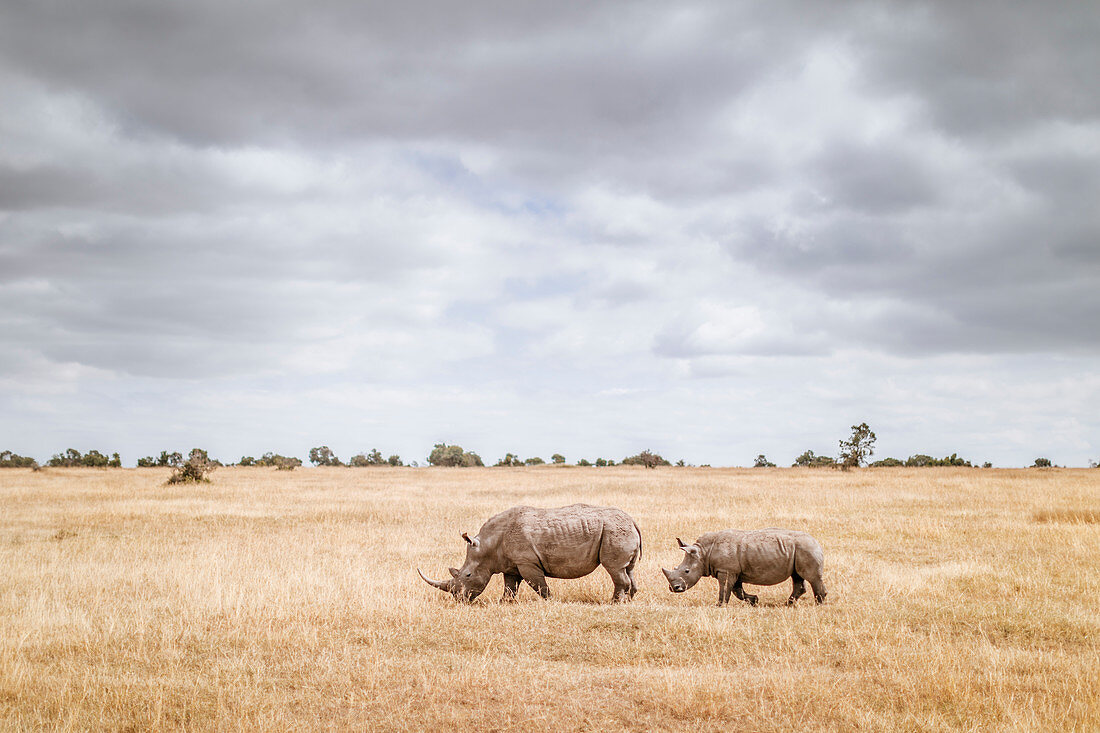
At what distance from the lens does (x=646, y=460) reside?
78.9 meters

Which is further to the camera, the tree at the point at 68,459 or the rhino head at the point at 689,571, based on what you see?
the tree at the point at 68,459

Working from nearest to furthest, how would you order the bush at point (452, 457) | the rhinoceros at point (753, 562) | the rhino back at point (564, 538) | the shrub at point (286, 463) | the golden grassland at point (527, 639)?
1. the golden grassland at point (527, 639)
2. the rhinoceros at point (753, 562)
3. the rhino back at point (564, 538)
4. the shrub at point (286, 463)
5. the bush at point (452, 457)

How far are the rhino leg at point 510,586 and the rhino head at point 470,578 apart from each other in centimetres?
41

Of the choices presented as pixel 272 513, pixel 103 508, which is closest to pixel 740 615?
pixel 272 513

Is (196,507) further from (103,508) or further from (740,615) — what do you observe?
(740,615)

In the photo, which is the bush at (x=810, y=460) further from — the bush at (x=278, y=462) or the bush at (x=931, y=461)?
the bush at (x=278, y=462)

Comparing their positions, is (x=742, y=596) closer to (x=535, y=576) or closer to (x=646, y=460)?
(x=535, y=576)

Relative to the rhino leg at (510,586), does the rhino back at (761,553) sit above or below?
above

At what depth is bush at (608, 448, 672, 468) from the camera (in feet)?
254

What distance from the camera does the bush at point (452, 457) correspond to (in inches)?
3735

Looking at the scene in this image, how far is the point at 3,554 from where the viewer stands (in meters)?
19.2

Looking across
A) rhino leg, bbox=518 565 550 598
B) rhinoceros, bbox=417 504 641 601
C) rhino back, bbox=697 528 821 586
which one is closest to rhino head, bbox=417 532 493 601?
rhinoceros, bbox=417 504 641 601

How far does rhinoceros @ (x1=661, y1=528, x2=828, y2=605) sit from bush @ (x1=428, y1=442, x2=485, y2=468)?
8099cm

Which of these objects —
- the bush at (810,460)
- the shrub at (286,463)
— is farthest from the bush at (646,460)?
the shrub at (286,463)
